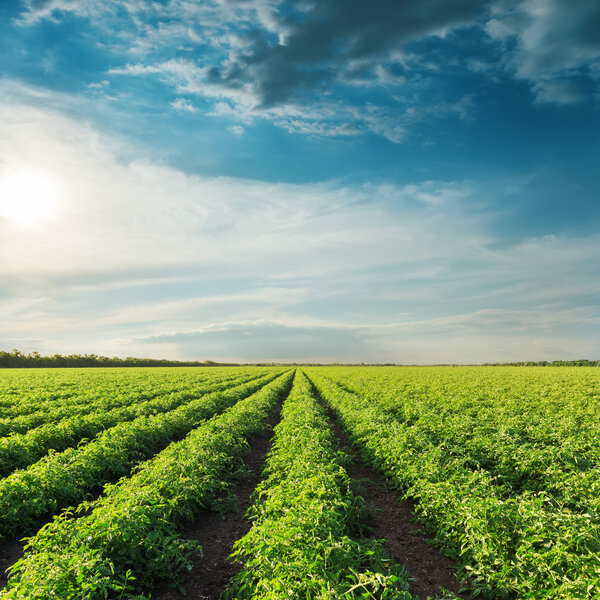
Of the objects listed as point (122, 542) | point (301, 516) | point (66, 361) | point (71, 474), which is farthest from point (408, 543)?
point (66, 361)

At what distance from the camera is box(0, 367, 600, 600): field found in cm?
453

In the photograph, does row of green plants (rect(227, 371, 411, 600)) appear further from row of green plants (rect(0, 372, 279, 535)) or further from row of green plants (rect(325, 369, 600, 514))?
row of green plants (rect(0, 372, 279, 535))

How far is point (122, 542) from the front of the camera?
5.39 meters

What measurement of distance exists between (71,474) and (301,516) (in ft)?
20.8

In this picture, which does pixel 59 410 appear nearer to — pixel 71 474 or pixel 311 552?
pixel 71 474

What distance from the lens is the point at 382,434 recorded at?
11711 mm

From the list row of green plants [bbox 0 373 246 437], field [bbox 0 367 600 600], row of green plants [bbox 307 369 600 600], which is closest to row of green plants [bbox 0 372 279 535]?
field [bbox 0 367 600 600]

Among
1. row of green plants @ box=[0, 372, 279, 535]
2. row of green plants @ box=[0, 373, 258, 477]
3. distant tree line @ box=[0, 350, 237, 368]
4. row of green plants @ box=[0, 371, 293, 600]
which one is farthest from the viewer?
distant tree line @ box=[0, 350, 237, 368]

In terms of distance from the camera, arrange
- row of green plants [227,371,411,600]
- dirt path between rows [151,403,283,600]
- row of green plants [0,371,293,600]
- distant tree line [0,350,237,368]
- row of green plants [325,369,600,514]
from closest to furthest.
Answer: row of green plants [227,371,411,600] < row of green plants [0,371,293,600] < dirt path between rows [151,403,283,600] < row of green plants [325,369,600,514] < distant tree line [0,350,237,368]

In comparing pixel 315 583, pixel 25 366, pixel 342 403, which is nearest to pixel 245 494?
pixel 315 583

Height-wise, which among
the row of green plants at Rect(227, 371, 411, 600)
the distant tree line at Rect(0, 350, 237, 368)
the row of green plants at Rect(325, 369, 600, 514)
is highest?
the row of green plants at Rect(227, 371, 411, 600)

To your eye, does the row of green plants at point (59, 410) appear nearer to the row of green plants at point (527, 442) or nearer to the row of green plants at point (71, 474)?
the row of green plants at point (71, 474)

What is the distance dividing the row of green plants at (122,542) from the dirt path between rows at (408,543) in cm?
378

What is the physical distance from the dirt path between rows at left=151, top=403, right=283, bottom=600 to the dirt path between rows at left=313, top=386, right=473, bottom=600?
9.57ft
